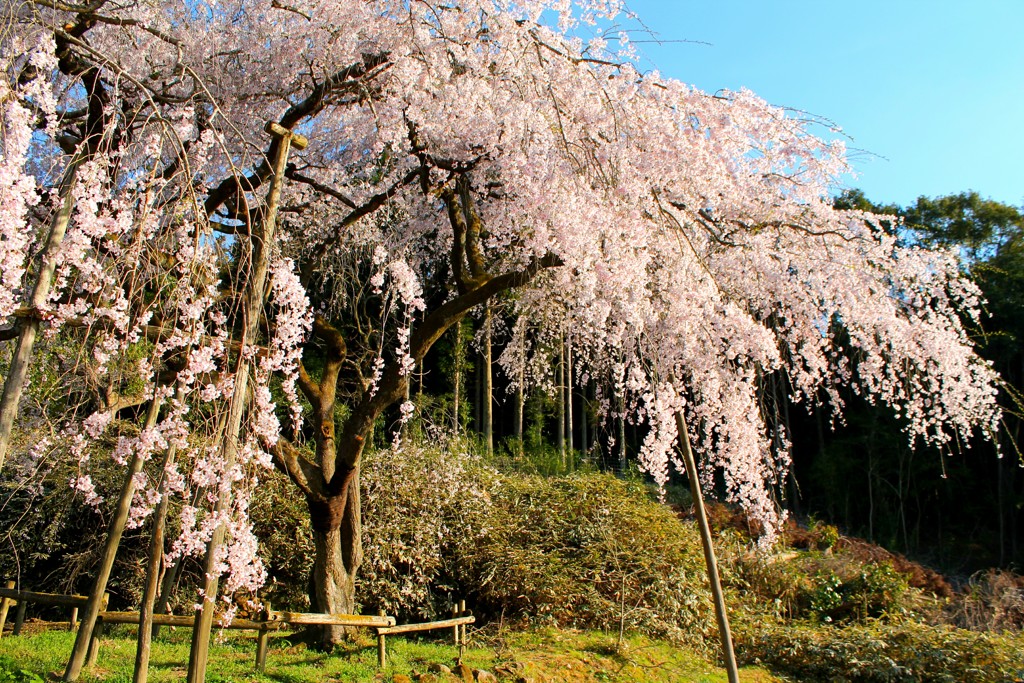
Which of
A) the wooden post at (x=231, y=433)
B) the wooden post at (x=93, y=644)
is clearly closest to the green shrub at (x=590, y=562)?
the wooden post at (x=93, y=644)

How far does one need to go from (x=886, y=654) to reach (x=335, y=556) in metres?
5.03

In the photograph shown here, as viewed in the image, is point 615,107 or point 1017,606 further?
point 1017,606

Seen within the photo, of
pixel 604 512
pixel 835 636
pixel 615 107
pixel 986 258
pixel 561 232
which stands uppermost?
pixel 986 258

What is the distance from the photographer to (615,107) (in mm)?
4969

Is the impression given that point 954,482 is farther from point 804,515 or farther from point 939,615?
point 939,615

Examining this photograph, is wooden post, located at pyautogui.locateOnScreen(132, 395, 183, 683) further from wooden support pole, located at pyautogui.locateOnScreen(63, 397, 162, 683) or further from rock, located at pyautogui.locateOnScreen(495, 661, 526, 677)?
rock, located at pyautogui.locateOnScreen(495, 661, 526, 677)

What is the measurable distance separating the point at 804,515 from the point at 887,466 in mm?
2143

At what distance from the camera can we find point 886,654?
21.5 ft

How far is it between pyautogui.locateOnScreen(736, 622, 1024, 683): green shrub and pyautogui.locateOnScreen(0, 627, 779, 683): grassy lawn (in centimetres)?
56

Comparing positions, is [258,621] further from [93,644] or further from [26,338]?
[26,338]

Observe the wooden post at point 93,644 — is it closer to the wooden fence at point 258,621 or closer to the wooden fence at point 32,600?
the wooden fence at point 258,621

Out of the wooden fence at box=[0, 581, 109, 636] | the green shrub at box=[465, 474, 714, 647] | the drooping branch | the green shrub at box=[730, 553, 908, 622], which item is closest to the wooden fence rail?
the green shrub at box=[465, 474, 714, 647]

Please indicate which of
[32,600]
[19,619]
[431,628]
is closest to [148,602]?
[32,600]

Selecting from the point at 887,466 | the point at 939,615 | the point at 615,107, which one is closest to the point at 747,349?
the point at 615,107
